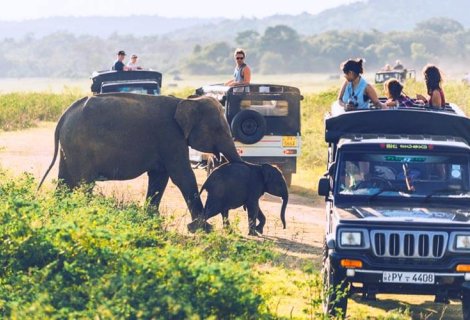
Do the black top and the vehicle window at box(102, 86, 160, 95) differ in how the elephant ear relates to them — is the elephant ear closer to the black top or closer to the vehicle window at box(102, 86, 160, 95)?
the vehicle window at box(102, 86, 160, 95)

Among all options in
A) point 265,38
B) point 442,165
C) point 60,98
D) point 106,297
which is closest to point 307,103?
point 60,98

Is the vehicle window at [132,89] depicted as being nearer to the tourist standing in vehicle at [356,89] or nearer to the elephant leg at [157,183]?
the elephant leg at [157,183]

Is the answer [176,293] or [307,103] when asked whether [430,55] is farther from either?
[176,293]

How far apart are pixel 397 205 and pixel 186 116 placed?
6.28 m

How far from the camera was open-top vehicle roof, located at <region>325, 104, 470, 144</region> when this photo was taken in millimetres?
12938

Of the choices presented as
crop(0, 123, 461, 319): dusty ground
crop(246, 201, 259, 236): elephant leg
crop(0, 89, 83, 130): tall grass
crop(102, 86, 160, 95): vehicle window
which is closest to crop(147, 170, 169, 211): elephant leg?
crop(0, 123, 461, 319): dusty ground

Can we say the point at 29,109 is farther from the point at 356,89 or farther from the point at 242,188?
the point at 356,89

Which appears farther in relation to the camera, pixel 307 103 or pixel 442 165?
pixel 307 103

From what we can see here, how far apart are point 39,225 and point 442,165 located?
12.8 ft

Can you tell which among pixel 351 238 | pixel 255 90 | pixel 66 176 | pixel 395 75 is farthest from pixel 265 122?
pixel 395 75

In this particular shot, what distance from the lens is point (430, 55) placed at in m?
184

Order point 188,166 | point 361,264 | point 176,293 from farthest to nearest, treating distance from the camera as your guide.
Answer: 1. point 188,166
2. point 361,264
3. point 176,293

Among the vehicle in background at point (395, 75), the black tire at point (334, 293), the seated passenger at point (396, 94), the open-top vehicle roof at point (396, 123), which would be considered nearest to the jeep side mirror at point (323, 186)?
the black tire at point (334, 293)

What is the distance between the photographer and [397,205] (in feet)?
39.0
